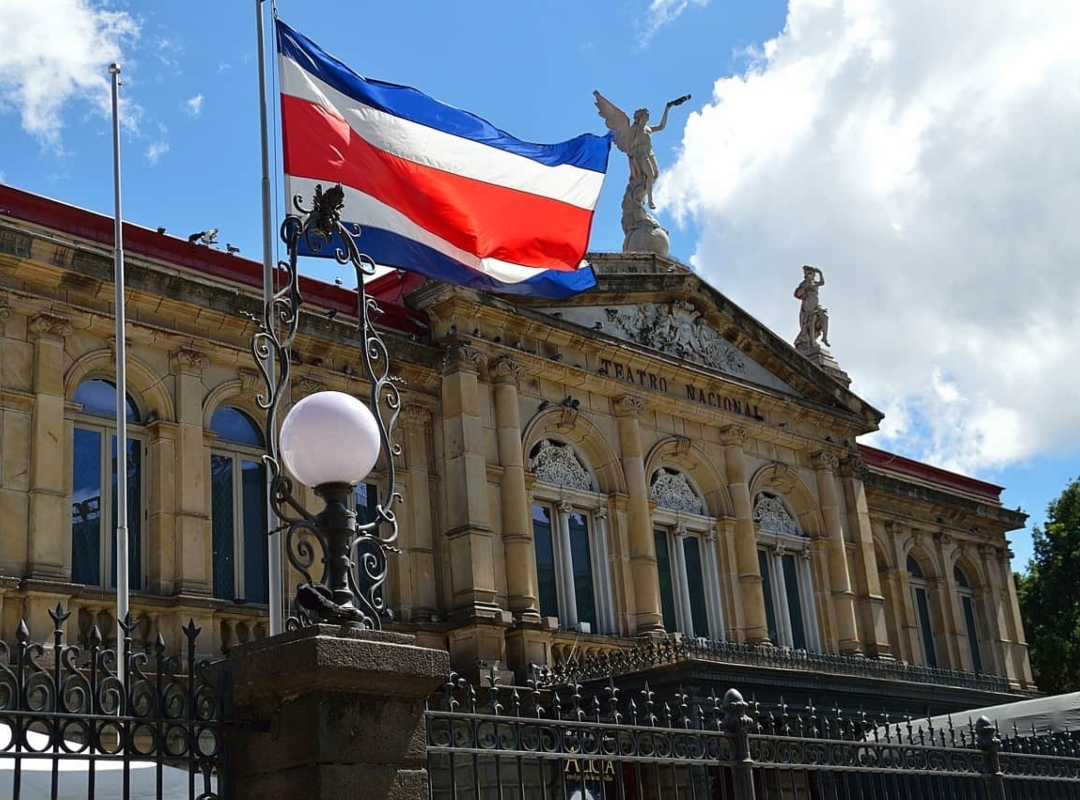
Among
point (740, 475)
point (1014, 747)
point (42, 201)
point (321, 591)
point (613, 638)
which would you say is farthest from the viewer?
point (740, 475)

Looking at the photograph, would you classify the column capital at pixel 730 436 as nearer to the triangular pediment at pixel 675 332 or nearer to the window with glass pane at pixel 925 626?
the triangular pediment at pixel 675 332

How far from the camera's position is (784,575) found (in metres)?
25.1

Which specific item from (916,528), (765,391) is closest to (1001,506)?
(916,528)

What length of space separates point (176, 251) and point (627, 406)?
7557 mm

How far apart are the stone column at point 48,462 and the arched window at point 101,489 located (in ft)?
0.72

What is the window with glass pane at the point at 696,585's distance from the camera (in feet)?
75.5

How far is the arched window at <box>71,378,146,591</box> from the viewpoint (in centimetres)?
1633

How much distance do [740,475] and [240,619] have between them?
32.8 feet

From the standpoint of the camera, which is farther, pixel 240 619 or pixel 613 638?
pixel 613 638

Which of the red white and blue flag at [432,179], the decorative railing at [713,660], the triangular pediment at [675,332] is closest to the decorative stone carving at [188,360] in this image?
the red white and blue flag at [432,179]

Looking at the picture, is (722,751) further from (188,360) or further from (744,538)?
(744,538)

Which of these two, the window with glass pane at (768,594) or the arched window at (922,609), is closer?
the window with glass pane at (768,594)

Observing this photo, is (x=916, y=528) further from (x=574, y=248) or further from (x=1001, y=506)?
(x=574, y=248)

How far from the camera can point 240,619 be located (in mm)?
16953
